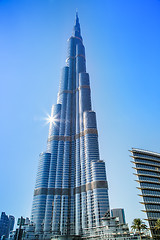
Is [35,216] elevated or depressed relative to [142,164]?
depressed

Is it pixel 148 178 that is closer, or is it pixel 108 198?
pixel 148 178

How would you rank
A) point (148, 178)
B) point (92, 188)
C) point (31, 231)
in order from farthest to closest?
point (92, 188) < point (31, 231) < point (148, 178)

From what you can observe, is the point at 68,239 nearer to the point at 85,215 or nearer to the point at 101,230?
the point at 101,230

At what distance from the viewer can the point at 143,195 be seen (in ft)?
384

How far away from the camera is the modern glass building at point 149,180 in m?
112

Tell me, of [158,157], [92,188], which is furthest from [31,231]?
[158,157]

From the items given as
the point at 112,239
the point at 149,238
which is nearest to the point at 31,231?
the point at 112,239

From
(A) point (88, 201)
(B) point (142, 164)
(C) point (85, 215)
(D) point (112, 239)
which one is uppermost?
(B) point (142, 164)

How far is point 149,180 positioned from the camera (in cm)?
12469

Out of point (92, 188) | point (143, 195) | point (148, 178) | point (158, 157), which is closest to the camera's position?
point (143, 195)

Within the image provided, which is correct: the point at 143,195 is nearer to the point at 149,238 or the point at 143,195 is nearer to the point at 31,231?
the point at 149,238

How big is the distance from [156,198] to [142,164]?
2281 centimetres

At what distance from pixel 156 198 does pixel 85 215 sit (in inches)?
3935

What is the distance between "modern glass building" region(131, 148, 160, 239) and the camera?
112m
